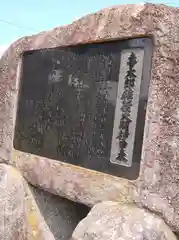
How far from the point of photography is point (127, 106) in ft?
7.17

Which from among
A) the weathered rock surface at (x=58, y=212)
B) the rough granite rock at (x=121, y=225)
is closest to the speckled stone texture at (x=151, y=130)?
the rough granite rock at (x=121, y=225)

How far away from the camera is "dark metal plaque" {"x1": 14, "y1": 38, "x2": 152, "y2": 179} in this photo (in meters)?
2.14

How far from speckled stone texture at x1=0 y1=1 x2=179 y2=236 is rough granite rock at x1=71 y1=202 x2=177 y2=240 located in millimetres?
46

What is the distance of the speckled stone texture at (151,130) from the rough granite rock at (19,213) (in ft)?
1.01

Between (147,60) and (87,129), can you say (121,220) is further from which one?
(147,60)

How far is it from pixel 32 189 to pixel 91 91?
0.92 metres

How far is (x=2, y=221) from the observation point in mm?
2717

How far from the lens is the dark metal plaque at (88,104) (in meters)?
2.14

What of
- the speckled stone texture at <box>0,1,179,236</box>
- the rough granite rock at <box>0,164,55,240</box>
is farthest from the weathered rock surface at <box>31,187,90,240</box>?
the speckled stone texture at <box>0,1,179,236</box>

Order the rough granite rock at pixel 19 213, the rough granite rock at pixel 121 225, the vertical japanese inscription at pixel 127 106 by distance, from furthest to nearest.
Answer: the rough granite rock at pixel 19 213 < the vertical japanese inscription at pixel 127 106 < the rough granite rock at pixel 121 225

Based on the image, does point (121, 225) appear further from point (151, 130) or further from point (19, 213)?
point (19, 213)

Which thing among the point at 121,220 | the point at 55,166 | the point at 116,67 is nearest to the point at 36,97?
the point at 55,166

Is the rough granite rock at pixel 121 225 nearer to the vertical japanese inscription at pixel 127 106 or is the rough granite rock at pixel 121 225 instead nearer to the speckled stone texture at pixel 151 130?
the speckled stone texture at pixel 151 130

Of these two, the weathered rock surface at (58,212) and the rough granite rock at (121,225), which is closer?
the rough granite rock at (121,225)
